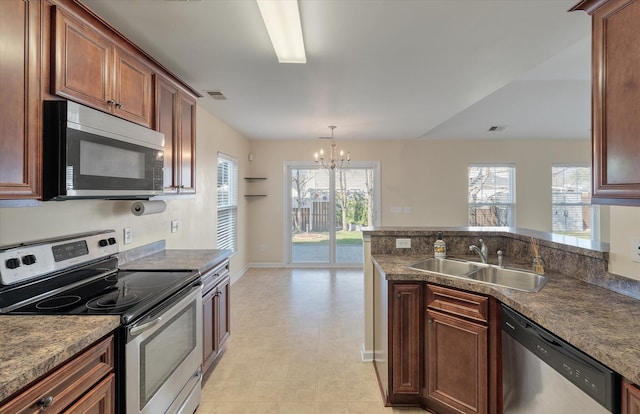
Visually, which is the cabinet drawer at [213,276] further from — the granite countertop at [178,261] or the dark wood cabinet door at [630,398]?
the dark wood cabinet door at [630,398]

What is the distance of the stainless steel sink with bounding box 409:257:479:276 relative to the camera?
2.31m

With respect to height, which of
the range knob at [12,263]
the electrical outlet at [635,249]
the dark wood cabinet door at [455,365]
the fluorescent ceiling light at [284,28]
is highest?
the fluorescent ceiling light at [284,28]

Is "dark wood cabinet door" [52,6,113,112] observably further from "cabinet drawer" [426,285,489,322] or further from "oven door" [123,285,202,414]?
"cabinet drawer" [426,285,489,322]

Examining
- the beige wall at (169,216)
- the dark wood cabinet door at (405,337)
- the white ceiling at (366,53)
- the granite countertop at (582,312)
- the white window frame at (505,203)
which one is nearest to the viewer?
the granite countertop at (582,312)

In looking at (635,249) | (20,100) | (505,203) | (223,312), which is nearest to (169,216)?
(223,312)

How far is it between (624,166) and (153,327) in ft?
7.05

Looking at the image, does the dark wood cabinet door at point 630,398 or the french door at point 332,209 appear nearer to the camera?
the dark wood cabinet door at point 630,398

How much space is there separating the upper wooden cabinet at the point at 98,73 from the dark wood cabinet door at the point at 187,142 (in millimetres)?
443

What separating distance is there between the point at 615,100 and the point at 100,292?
2543mm

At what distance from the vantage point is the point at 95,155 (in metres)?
1.55

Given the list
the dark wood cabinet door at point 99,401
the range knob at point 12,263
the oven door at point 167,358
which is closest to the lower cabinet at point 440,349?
the oven door at point 167,358

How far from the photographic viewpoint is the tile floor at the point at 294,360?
2139mm

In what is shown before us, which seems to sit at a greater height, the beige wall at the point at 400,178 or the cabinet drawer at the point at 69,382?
the beige wall at the point at 400,178

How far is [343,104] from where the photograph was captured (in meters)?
3.64
